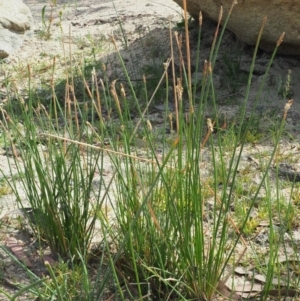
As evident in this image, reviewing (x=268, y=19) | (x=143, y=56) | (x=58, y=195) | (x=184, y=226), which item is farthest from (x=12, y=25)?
(x=184, y=226)

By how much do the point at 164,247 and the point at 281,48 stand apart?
113 inches

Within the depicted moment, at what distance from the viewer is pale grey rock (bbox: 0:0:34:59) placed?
19.6 feet

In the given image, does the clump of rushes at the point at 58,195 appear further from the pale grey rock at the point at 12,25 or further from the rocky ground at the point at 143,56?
the pale grey rock at the point at 12,25

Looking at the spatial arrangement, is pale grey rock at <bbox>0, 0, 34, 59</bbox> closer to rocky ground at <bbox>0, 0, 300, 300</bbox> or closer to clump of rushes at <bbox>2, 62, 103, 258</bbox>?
rocky ground at <bbox>0, 0, 300, 300</bbox>

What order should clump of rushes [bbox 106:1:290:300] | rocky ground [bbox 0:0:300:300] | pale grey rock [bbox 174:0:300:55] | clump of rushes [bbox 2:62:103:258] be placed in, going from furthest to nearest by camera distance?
pale grey rock [bbox 174:0:300:55] < rocky ground [bbox 0:0:300:300] < clump of rushes [bbox 2:62:103:258] < clump of rushes [bbox 106:1:290:300]

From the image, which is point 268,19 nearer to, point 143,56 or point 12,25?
point 143,56

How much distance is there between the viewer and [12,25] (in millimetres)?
6184

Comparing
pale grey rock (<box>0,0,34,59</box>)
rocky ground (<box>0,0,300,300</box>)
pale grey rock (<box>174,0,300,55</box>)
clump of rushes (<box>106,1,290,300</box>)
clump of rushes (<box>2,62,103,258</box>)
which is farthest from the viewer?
pale grey rock (<box>0,0,34,59</box>)

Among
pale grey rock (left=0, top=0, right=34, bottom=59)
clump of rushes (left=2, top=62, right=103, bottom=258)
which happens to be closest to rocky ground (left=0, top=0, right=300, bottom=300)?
pale grey rock (left=0, top=0, right=34, bottom=59)

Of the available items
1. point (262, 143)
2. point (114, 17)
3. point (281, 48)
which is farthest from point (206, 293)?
point (114, 17)

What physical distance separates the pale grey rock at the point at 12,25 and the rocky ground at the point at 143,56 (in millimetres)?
72

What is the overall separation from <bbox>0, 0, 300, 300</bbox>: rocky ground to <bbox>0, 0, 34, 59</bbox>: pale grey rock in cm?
7

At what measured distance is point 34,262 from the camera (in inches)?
112

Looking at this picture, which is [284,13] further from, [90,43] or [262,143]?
[90,43]
